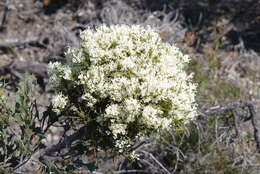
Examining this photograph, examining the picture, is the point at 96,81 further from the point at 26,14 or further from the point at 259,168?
the point at 26,14

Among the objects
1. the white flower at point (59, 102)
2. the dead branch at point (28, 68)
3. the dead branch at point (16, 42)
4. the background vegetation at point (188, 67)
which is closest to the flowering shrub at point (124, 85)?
the white flower at point (59, 102)

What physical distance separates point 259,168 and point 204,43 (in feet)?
9.10

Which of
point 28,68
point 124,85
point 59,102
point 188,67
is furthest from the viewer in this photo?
point 28,68

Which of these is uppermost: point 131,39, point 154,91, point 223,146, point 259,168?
point 131,39

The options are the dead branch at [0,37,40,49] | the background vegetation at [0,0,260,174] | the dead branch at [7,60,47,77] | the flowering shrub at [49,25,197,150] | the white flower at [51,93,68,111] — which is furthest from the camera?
the dead branch at [0,37,40,49]

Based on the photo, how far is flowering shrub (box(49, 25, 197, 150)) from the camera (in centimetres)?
220

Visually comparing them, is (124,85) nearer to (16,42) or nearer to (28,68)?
(28,68)

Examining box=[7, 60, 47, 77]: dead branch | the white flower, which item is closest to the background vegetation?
box=[7, 60, 47, 77]: dead branch

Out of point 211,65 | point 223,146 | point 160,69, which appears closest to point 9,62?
point 211,65

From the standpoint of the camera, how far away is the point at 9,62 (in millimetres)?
6418

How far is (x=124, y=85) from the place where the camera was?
2.19 m

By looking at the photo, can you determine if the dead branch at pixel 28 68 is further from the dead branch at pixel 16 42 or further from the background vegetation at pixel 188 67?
the dead branch at pixel 16 42

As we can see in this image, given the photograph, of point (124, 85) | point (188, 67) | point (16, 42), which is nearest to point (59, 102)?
point (124, 85)

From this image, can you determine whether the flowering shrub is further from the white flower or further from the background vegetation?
the background vegetation
